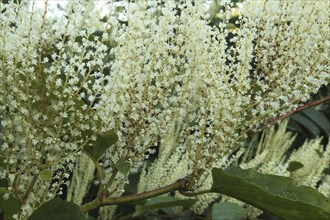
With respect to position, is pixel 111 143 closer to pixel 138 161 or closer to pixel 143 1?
pixel 138 161

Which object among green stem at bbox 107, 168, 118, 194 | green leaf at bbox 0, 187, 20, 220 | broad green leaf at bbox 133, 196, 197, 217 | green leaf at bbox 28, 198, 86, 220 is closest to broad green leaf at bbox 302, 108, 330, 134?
broad green leaf at bbox 133, 196, 197, 217

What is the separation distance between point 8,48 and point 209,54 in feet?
1.82

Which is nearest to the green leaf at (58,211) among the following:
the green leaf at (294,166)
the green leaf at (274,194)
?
the green leaf at (274,194)

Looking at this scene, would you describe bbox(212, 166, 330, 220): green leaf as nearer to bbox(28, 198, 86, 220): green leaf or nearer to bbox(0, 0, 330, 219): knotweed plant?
bbox(0, 0, 330, 219): knotweed plant

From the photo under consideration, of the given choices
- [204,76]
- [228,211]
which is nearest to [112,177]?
[204,76]

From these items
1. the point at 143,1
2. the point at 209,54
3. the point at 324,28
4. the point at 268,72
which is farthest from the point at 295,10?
the point at 143,1

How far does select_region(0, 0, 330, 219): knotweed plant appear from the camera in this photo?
53.8 inches

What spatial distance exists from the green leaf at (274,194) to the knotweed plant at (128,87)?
0.08 m

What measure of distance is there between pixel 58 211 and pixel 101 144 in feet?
0.72

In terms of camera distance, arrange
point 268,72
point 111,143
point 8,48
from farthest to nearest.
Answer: point 268,72 → point 111,143 → point 8,48

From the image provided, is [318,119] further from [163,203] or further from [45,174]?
[45,174]

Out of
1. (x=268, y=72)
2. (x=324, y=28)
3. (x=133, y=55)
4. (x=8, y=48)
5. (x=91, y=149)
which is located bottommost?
(x=91, y=149)

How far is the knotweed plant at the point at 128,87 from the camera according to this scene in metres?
1.37

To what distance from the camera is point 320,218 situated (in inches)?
55.9
